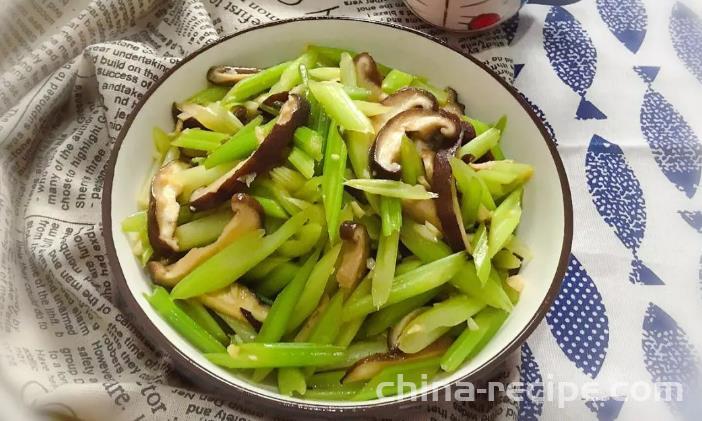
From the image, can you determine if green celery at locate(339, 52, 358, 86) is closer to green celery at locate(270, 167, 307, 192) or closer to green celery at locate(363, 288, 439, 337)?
green celery at locate(270, 167, 307, 192)

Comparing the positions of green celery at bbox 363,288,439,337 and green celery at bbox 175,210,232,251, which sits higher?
green celery at bbox 175,210,232,251

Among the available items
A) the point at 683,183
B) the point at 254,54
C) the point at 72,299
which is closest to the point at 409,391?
the point at 72,299

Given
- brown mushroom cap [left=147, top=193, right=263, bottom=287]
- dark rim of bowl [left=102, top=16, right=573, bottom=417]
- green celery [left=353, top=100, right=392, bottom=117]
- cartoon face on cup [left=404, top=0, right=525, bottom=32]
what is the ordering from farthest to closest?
1. cartoon face on cup [left=404, top=0, right=525, bottom=32]
2. green celery [left=353, top=100, right=392, bottom=117]
3. brown mushroom cap [left=147, top=193, right=263, bottom=287]
4. dark rim of bowl [left=102, top=16, right=573, bottom=417]

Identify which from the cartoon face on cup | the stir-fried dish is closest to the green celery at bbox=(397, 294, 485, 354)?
the stir-fried dish

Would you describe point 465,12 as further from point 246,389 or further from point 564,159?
point 246,389

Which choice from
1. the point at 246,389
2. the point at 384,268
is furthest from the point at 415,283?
the point at 246,389

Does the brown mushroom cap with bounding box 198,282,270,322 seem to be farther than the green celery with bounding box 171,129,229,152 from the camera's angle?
No

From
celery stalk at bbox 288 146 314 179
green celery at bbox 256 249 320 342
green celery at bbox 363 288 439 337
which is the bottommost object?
green celery at bbox 363 288 439 337

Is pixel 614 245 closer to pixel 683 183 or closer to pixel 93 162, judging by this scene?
pixel 683 183
